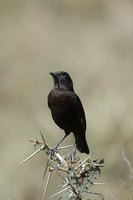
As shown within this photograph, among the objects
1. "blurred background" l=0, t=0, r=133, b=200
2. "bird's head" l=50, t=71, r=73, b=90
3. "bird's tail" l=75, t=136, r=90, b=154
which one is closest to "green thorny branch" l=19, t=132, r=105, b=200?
"bird's tail" l=75, t=136, r=90, b=154

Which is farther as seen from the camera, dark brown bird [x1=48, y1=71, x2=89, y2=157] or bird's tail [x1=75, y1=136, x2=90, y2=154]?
bird's tail [x1=75, y1=136, x2=90, y2=154]

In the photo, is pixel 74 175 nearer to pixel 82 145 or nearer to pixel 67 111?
pixel 67 111

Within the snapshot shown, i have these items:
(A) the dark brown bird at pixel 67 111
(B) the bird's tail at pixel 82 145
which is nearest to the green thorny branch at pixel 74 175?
(A) the dark brown bird at pixel 67 111

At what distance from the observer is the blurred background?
7766mm

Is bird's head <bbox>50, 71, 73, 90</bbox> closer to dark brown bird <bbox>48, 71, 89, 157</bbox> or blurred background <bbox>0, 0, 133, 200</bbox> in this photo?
dark brown bird <bbox>48, 71, 89, 157</bbox>

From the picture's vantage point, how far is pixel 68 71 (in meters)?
10.4

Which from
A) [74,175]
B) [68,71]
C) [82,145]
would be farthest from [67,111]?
[68,71]

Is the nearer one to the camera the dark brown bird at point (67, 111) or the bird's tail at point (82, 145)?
the dark brown bird at point (67, 111)

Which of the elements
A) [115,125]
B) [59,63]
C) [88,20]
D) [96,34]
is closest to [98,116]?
[115,125]

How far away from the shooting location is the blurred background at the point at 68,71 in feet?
25.5

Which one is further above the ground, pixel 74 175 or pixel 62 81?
pixel 62 81

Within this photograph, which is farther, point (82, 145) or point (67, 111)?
point (82, 145)

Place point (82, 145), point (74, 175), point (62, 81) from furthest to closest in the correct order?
1. point (62, 81)
2. point (82, 145)
3. point (74, 175)

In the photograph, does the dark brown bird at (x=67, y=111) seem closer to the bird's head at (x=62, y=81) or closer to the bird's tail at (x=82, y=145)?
the bird's tail at (x=82, y=145)
